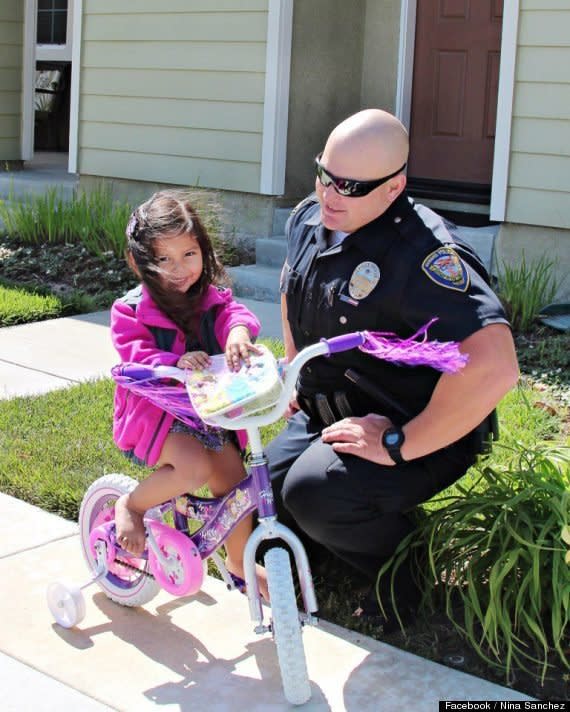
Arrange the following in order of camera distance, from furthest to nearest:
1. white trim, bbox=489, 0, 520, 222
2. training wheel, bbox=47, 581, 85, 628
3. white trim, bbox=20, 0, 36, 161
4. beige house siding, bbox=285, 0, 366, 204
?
white trim, bbox=20, 0, 36, 161
beige house siding, bbox=285, 0, 366, 204
white trim, bbox=489, 0, 520, 222
training wheel, bbox=47, 581, 85, 628

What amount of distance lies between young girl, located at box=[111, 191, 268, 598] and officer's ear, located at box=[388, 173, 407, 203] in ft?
1.69

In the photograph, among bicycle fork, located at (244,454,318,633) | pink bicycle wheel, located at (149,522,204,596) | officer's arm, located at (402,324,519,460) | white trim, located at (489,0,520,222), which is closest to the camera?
bicycle fork, located at (244,454,318,633)

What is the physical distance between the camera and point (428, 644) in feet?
10.5

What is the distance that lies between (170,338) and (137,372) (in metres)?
0.33

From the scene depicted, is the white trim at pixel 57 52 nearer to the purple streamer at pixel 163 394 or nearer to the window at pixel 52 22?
the window at pixel 52 22

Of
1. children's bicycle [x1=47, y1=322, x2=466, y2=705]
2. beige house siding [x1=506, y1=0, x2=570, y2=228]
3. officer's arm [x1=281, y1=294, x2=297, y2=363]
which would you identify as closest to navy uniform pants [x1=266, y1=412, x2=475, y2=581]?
children's bicycle [x1=47, y1=322, x2=466, y2=705]

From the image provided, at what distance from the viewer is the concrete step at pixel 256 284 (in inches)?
294

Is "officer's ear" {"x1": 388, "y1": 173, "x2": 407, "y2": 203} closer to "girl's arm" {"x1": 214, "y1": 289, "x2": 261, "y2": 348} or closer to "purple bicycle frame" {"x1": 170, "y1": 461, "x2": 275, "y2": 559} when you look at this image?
"girl's arm" {"x1": 214, "y1": 289, "x2": 261, "y2": 348}

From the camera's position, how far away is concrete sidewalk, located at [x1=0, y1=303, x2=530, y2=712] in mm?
2887

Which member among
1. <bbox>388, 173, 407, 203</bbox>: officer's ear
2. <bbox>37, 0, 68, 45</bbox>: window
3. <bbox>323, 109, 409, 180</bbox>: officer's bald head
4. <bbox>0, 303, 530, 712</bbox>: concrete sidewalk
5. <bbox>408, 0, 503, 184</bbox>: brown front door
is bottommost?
<bbox>0, 303, 530, 712</bbox>: concrete sidewalk

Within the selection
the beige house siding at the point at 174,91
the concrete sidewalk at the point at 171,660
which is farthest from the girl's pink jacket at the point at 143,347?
the beige house siding at the point at 174,91

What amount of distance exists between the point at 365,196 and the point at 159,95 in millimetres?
6247

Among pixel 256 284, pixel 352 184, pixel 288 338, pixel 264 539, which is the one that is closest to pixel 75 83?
pixel 256 284

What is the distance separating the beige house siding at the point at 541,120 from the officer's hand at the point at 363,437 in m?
4.26
